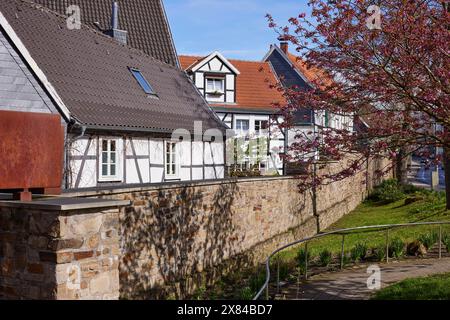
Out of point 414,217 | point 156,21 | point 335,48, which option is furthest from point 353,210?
point 335,48

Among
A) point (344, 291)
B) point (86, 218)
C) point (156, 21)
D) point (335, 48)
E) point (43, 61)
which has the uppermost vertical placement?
point (156, 21)

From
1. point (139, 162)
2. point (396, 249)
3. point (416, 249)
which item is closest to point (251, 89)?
point (139, 162)

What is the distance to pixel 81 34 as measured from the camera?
18.2 m

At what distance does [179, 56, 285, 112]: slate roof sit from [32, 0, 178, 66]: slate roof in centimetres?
520

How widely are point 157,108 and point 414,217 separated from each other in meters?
11.2

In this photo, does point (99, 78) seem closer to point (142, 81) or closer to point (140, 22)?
point (142, 81)

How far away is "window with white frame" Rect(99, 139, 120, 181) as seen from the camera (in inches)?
598

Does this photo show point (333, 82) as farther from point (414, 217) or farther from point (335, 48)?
point (414, 217)

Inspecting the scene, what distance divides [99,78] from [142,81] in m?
2.51

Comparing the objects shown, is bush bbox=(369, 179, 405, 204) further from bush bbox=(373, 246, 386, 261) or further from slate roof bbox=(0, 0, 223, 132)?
bush bbox=(373, 246, 386, 261)

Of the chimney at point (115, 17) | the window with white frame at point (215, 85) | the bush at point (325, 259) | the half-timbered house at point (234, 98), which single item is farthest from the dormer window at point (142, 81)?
the window with white frame at point (215, 85)

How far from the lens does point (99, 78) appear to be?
665 inches

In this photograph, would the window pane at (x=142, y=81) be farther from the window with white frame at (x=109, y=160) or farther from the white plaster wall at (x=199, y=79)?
the white plaster wall at (x=199, y=79)

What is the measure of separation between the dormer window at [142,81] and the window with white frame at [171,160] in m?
2.09
